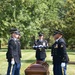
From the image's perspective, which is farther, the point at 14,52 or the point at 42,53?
the point at 42,53

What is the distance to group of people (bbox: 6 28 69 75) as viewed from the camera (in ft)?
36.0

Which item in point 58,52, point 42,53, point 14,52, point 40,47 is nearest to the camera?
point 58,52

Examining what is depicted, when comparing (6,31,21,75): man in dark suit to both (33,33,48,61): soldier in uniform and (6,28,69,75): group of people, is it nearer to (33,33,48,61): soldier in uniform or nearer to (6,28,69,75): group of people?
(6,28,69,75): group of people

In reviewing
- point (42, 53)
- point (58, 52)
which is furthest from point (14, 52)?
point (42, 53)

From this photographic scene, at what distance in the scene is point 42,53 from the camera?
576 inches

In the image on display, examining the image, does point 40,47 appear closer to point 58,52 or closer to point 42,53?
point 42,53

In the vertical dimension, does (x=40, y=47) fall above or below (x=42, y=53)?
above

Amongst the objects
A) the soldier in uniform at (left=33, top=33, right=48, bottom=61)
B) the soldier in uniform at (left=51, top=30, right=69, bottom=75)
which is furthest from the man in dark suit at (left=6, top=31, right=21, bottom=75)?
the soldier in uniform at (left=33, top=33, right=48, bottom=61)

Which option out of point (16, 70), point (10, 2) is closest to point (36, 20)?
point (10, 2)

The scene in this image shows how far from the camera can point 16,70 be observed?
12.7 meters

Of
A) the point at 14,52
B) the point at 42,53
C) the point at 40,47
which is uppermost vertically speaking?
the point at 40,47

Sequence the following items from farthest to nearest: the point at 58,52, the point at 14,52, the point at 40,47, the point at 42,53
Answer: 1. the point at 42,53
2. the point at 40,47
3. the point at 14,52
4. the point at 58,52

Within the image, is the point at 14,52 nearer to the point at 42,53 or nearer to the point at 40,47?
the point at 40,47

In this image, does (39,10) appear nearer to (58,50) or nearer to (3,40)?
(3,40)
